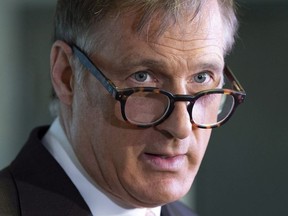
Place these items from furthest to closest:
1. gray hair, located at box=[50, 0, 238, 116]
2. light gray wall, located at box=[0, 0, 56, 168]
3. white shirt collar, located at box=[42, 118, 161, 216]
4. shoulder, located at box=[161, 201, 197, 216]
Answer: light gray wall, located at box=[0, 0, 56, 168] < shoulder, located at box=[161, 201, 197, 216] < white shirt collar, located at box=[42, 118, 161, 216] < gray hair, located at box=[50, 0, 238, 116]

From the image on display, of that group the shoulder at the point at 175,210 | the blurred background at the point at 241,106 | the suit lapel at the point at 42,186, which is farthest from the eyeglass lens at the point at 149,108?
the blurred background at the point at 241,106

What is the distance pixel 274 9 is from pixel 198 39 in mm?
1214

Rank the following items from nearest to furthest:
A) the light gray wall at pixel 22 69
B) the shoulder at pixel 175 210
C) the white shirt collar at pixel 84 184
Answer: the white shirt collar at pixel 84 184 → the shoulder at pixel 175 210 → the light gray wall at pixel 22 69

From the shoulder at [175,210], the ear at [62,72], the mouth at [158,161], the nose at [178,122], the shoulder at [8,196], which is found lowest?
the shoulder at [175,210]

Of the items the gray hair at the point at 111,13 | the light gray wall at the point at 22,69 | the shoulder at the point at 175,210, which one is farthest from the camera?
the light gray wall at the point at 22,69

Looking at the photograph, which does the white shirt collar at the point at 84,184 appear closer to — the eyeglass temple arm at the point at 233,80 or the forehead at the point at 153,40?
the forehead at the point at 153,40

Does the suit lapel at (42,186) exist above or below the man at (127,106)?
below

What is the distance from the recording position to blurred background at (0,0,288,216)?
2.42m

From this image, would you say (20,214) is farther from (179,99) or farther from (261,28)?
(261,28)

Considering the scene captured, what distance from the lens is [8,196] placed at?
4.48 feet

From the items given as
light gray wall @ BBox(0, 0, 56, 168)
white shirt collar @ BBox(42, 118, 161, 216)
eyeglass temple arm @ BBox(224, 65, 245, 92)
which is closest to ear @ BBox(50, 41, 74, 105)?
white shirt collar @ BBox(42, 118, 161, 216)

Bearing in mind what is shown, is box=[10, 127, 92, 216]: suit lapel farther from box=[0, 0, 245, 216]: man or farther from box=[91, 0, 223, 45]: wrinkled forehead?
box=[91, 0, 223, 45]: wrinkled forehead

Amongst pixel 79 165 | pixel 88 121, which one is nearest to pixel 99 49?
pixel 88 121

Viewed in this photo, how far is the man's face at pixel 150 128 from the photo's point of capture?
4.28 feet
